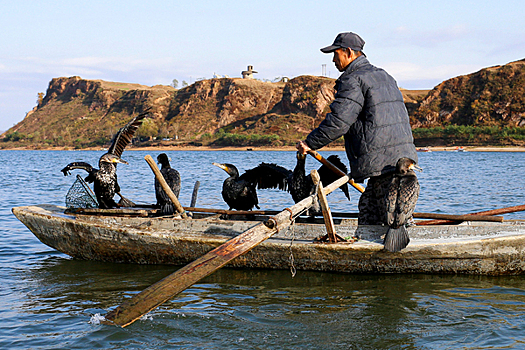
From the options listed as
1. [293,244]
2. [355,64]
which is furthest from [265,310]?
[355,64]

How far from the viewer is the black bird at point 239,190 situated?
875 cm

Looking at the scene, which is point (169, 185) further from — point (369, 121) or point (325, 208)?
point (369, 121)

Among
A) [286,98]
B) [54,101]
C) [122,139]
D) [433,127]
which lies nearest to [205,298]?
[122,139]

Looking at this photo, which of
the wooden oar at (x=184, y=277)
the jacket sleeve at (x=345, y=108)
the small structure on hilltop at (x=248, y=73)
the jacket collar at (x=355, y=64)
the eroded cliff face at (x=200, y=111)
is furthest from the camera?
the small structure on hilltop at (x=248, y=73)

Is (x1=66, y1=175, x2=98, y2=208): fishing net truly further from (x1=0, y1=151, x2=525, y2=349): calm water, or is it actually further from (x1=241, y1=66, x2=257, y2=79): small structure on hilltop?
(x1=241, y1=66, x2=257, y2=79): small structure on hilltop

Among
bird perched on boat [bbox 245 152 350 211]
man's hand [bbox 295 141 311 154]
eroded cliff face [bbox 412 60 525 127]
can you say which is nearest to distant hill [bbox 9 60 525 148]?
eroded cliff face [bbox 412 60 525 127]

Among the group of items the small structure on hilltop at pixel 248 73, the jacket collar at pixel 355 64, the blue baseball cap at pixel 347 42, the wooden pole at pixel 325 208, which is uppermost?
the small structure on hilltop at pixel 248 73

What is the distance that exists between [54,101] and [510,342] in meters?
183

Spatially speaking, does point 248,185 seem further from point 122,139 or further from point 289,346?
point 289,346

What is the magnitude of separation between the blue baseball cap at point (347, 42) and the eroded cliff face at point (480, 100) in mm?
87211

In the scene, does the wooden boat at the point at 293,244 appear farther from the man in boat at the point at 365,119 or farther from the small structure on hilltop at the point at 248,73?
the small structure on hilltop at the point at 248,73

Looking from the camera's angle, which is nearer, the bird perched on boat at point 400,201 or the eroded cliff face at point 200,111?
the bird perched on boat at point 400,201

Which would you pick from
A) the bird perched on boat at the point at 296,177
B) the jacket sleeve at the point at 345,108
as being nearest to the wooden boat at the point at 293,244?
the bird perched on boat at the point at 296,177

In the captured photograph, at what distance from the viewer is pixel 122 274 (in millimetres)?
7762
